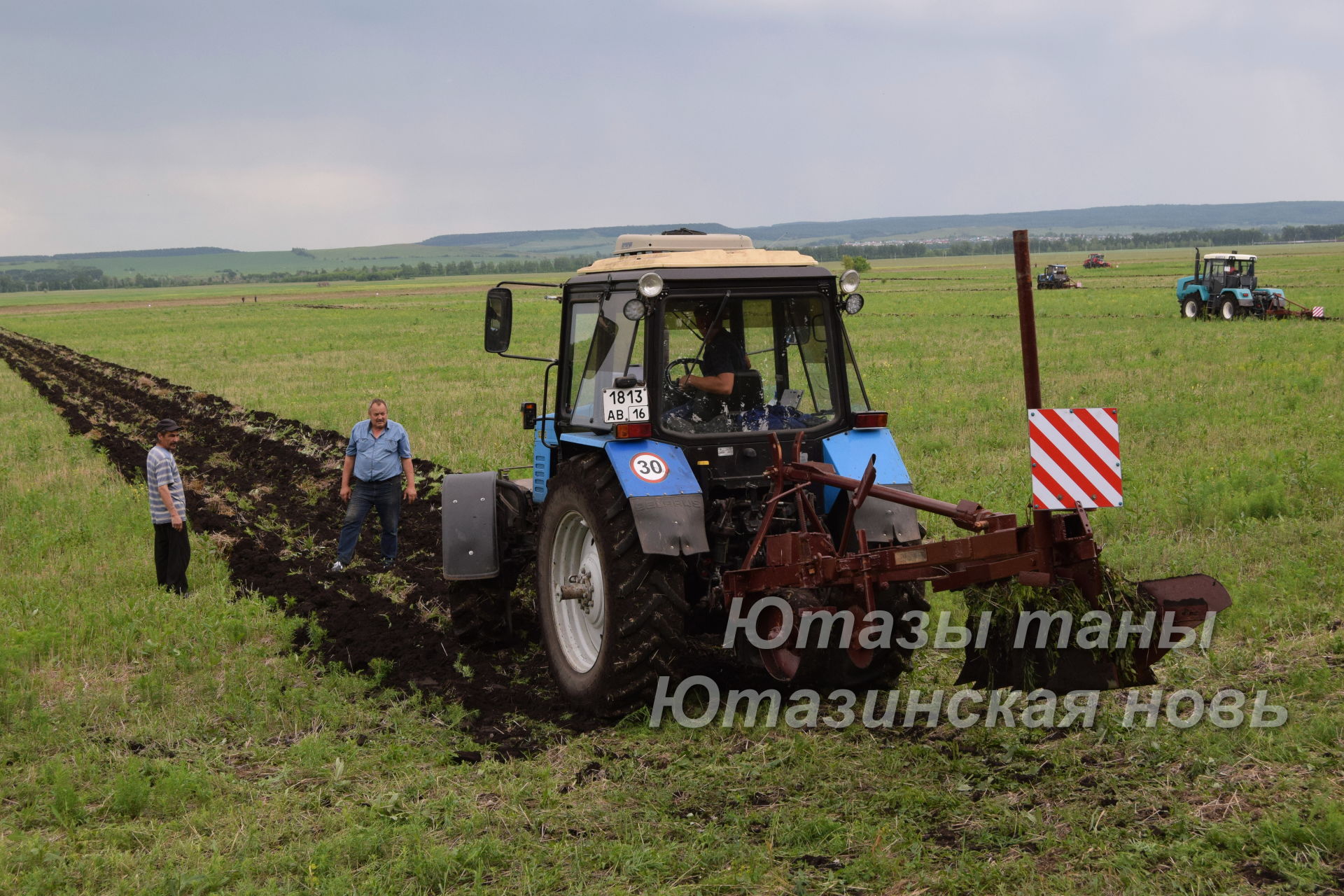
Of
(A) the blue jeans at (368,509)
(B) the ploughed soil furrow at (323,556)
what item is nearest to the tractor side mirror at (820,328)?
(B) the ploughed soil furrow at (323,556)

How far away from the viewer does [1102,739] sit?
5609 millimetres

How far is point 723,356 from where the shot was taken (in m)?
6.70

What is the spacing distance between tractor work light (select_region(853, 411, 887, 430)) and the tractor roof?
36.1 inches

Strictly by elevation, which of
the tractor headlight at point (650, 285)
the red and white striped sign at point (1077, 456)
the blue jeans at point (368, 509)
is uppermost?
the tractor headlight at point (650, 285)

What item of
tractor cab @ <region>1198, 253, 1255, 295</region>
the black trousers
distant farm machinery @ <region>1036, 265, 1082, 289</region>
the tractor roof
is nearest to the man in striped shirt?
the black trousers

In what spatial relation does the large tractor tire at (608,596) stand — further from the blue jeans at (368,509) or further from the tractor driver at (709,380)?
the blue jeans at (368,509)

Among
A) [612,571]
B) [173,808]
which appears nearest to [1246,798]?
[612,571]

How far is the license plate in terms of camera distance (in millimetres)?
6449

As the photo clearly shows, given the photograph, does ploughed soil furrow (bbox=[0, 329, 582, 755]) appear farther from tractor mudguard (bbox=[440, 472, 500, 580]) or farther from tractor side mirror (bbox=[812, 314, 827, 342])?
tractor side mirror (bbox=[812, 314, 827, 342])

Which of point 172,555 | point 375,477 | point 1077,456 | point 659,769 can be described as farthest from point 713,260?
point 172,555

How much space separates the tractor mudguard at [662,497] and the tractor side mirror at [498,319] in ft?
Answer: 3.85

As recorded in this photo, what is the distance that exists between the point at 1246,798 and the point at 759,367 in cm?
327

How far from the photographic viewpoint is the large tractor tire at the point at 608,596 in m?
6.05

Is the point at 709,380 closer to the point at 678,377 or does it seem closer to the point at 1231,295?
the point at 678,377
